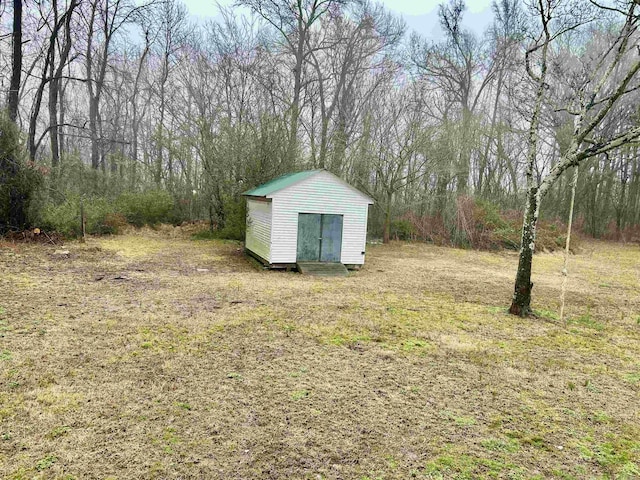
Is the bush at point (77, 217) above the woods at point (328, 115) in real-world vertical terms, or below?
below

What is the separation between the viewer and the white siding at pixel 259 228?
416 inches

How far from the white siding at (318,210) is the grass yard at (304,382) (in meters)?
2.12

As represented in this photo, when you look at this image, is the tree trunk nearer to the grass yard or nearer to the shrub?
the grass yard

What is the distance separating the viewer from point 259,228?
11.4m

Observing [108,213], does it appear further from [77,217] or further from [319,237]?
[319,237]

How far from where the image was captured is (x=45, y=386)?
3820mm


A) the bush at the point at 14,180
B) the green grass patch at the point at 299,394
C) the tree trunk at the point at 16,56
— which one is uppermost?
the tree trunk at the point at 16,56

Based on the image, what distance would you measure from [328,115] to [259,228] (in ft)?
33.2

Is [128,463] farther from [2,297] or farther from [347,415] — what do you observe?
[2,297]

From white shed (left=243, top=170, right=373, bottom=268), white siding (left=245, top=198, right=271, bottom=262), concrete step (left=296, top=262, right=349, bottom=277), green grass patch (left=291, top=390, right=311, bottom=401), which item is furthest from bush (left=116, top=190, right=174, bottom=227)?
green grass patch (left=291, top=390, right=311, bottom=401)

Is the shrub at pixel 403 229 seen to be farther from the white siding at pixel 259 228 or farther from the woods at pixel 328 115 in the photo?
the white siding at pixel 259 228

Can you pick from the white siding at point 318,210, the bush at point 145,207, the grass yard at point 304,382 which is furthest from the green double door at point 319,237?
the bush at point 145,207

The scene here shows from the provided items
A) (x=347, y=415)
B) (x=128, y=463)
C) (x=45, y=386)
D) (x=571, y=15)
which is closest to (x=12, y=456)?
(x=128, y=463)

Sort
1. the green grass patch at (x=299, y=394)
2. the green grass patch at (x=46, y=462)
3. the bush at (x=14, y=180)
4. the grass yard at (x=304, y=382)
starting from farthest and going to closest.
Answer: the bush at (x=14, y=180) → the green grass patch at (x=299, y=394) → the grass yard at (x=304, y=382) → the green grass patch at (x=46, y=462)
